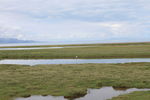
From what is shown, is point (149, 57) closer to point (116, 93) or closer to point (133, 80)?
point (133, 80)

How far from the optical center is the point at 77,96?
19.5 metres

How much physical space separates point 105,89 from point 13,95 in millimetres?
10702

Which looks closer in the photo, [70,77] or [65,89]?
[65,89]

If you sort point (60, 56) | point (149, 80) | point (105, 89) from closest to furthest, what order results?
1. point (105, 89)
2. point (149, 80)
3. point (60, 56)

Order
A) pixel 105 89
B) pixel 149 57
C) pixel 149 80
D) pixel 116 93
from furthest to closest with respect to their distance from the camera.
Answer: pixel 149 57, pixel 149 80, pixel 105 89, pixel 116 93

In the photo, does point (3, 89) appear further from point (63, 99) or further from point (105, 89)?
point (105, 89)

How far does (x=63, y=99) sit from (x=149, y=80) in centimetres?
1231

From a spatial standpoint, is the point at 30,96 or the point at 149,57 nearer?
the point at 30,96

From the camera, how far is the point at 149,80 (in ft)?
78.5

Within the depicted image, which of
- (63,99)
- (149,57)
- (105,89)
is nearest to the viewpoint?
(63,99)

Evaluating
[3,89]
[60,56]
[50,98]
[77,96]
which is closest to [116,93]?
[77,96]

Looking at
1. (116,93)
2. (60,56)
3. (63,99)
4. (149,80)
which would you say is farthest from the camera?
(60,56)

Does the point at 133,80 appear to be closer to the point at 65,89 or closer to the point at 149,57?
the point at 65,89

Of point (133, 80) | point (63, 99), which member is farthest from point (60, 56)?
point (63, 99)
